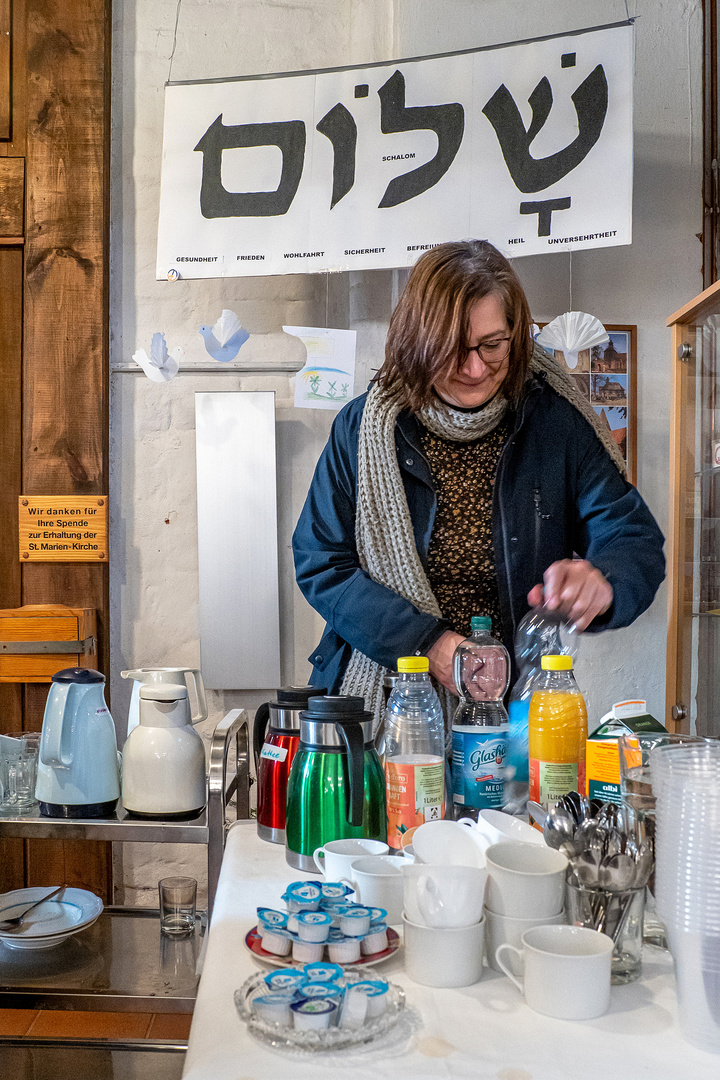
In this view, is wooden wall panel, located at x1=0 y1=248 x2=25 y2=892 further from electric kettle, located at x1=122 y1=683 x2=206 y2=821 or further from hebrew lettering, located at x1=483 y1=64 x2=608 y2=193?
hebrew lettering, located at x1=483 y1=64 x2=608 y2=193

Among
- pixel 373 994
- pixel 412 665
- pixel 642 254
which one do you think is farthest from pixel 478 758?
pixel 642 254

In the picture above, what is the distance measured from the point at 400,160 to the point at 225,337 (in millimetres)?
670

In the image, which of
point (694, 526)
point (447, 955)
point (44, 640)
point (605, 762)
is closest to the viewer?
point (447, 955)

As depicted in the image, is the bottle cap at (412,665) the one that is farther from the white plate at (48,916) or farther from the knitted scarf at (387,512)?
the white plate at (48,916)

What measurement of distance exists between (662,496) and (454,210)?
39.8 inches

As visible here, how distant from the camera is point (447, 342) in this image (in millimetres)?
1635

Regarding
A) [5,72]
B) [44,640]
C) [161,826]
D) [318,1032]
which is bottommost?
[161,826]

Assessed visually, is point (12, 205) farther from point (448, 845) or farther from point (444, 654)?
point (448, 845)

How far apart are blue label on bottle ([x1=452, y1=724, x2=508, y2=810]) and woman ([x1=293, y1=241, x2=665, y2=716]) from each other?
1.39ft

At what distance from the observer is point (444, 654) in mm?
1521

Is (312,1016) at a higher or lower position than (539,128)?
→ lower

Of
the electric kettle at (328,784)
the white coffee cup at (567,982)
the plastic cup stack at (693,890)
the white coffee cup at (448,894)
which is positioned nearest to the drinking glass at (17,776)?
the electric kettle at (328,784)

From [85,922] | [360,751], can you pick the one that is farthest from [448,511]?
[85,922]

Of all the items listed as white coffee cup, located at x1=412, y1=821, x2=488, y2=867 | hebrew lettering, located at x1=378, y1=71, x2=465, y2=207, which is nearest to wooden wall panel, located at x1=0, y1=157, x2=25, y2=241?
hebrew lettering, located at x1=378, y1=71, x2=465, y2=207
